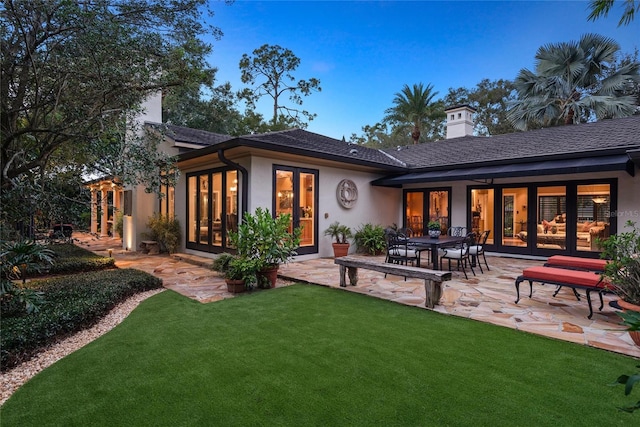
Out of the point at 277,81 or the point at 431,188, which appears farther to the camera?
the point at 277,81

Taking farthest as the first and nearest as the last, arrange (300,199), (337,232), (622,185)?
(337,232) < (300,199) < (622,185)

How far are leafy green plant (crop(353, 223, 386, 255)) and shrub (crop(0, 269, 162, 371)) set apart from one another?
6110 millimetres

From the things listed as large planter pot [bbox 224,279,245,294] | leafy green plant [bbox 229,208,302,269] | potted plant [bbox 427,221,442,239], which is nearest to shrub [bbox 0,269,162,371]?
large planter pot [bbox 224,279,245,294]

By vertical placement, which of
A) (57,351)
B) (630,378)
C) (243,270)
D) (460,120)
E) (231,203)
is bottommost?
(57,351)

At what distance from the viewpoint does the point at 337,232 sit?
10102 millimetres

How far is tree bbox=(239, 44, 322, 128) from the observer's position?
2427 centimetres

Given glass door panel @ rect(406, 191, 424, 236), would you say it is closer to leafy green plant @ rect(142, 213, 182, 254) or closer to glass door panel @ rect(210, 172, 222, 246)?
glass door panel @ rect(210, 172, 222, 246)

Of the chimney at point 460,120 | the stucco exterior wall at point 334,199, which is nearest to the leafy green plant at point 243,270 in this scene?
the stucco exterior wall at point 334,199

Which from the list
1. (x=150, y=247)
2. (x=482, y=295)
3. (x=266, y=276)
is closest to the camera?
(x=482, y=295)

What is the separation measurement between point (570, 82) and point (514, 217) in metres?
10.0

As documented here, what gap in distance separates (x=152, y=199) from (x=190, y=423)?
1143 centimetres

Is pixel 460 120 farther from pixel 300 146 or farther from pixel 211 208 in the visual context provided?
pixel 211 208

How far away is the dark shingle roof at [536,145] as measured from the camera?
28.7 ft

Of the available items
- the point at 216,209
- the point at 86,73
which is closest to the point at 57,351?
the point at 86,73
